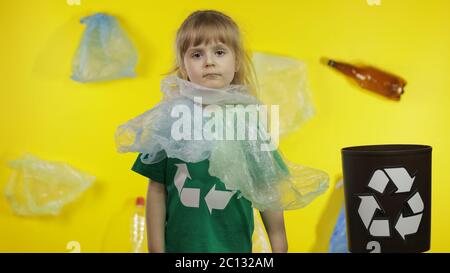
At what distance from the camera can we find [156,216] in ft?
3.61

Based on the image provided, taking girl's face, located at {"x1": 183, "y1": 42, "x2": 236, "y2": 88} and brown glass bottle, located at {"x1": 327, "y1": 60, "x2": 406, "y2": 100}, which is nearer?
girl's face, located at {"x1": 183, "y1": 42, "x2": 236, "y2": 88}

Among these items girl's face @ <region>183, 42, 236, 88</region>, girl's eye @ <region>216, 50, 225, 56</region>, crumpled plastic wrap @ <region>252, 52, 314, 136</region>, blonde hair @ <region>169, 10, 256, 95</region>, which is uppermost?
crumpled plastic wrap @ <region>252, 52, 314, 136</region>

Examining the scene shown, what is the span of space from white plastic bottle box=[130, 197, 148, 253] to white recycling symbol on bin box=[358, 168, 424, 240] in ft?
3.23

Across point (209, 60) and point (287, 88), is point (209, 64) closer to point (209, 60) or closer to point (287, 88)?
point (209, 60)

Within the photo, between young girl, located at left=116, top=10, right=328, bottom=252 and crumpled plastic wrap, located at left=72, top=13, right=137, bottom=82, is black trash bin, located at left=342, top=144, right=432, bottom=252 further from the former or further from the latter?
crumpled plastic wrap, located at left=72, top=13, right=137, bottom=82

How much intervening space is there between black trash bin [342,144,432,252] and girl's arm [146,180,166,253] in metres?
0.33

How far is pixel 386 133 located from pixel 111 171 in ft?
2.82

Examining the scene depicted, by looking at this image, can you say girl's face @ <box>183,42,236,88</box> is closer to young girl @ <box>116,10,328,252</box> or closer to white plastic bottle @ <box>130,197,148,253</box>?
young girl @ <box>116,10,328,252</box>

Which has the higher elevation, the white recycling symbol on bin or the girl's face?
the girl's face

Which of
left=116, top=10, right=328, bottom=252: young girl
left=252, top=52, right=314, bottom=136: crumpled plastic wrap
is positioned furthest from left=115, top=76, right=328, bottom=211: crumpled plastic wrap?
left=252, top=52, right=314, bottom=136: crumpled plastic wrap

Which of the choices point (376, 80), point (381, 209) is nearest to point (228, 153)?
point (381, 209)

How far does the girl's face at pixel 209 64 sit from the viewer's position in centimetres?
111

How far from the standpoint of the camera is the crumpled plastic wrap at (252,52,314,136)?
1947mm
